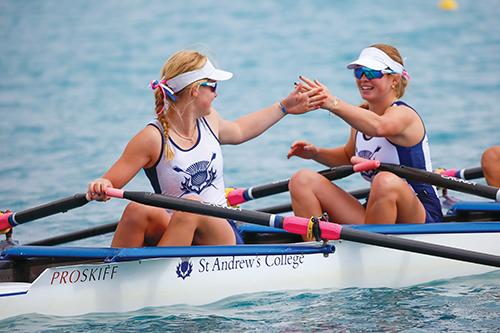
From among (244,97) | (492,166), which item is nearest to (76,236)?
(492,166)

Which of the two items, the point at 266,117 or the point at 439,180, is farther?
the point at 266,117

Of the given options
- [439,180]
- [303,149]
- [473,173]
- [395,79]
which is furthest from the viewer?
[473,173]

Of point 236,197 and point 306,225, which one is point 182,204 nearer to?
point 306,225

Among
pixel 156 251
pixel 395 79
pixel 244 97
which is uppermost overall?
pixel 244 97

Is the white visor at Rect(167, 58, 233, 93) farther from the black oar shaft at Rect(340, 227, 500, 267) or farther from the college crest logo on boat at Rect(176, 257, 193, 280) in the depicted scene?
the black oar shaft at Rect(340, 227, 500, 267)

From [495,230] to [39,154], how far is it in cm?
811

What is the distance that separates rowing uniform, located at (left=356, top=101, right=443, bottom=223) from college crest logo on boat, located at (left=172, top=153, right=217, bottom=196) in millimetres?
1000

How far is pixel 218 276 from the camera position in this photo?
3.32 metres

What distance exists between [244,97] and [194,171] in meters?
10.4

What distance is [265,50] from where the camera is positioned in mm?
16781

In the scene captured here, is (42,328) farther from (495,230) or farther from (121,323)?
(495,230)

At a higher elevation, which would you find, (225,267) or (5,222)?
(5,222)

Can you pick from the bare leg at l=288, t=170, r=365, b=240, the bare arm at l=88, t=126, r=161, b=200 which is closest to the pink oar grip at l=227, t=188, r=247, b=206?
the bare leg at l=288, t=170, r=365, b=240

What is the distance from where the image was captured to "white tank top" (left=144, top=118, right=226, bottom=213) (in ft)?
11.0
